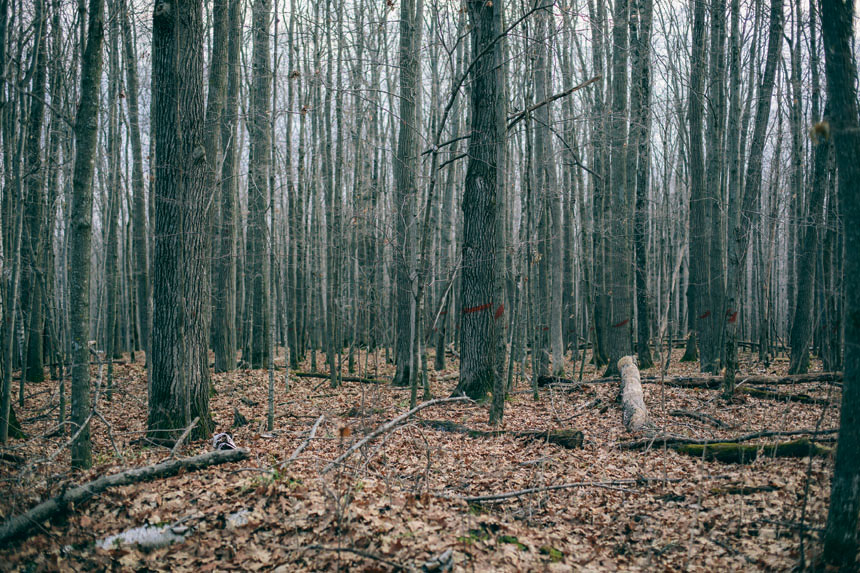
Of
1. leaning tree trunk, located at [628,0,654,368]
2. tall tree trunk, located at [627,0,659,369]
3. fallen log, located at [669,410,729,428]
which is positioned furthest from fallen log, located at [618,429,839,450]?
leaning tree trunk, located at [628,0,654,368]

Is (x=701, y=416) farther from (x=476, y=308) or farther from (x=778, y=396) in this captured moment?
(x=476, y=308)

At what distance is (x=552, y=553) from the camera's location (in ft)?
12.6

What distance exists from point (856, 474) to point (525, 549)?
2150 millimetres

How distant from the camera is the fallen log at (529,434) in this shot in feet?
22.1

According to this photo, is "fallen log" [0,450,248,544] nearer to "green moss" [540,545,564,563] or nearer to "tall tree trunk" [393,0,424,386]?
"green moss" [540,545,564,563]

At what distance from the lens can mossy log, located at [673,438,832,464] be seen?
5.31 m

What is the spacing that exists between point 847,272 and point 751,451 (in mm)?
2843

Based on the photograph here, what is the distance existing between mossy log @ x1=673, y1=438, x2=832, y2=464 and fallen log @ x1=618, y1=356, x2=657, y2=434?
→ 1.04 meters

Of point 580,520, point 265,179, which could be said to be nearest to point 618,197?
point 265,179

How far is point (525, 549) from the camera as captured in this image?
12.5 ft

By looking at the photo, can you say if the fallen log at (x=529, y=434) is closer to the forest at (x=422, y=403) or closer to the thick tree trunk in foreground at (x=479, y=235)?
the forest at (x=422, y=403)

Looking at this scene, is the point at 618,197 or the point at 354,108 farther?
the point at 354,108

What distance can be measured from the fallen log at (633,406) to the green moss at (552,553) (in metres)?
3.54

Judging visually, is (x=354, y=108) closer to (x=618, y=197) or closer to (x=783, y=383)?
(x=618, y=197)
